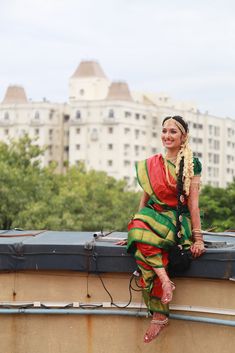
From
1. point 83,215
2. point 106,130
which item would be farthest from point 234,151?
point 83,215

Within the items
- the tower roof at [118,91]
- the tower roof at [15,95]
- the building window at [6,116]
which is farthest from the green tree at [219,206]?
the tower roof at [15,95]

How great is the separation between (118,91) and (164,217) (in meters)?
102

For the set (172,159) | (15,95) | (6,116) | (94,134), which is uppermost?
(15,95)

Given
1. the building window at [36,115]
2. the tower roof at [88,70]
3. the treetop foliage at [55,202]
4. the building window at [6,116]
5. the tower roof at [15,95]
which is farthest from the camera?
the tower roof at [88,70]

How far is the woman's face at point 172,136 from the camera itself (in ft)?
19.5

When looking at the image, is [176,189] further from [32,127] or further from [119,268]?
[32,127]

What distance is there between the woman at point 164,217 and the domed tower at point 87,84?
351 ft

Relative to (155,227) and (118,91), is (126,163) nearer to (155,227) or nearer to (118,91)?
(118,91)

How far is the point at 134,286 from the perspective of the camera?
583cm

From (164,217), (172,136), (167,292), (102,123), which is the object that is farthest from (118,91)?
(167,292)

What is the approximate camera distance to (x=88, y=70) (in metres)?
115

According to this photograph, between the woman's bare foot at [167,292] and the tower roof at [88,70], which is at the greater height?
the tower roof at [88,70]

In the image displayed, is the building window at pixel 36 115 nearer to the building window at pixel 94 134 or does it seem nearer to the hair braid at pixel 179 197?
the building window at pixel 94 134

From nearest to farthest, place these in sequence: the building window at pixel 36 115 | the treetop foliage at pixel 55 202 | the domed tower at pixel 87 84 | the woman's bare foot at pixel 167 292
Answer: the woman's bare foot at pixel 167 292
the treetop foliage at pixel 55 202
the building window at pixel 36 115
the domed tower at pixel 87 84
